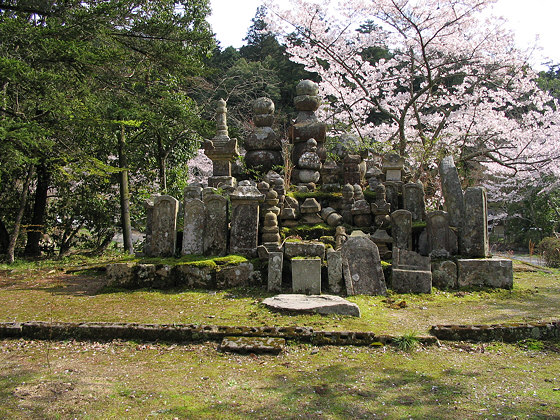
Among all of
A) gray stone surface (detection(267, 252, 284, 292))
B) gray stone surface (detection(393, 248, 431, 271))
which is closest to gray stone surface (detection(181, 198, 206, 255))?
gray stone surface (detection(267, 252, 284, 292))

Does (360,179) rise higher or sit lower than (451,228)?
higher

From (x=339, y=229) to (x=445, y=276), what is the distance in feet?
6.11

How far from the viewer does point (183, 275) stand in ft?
21.0

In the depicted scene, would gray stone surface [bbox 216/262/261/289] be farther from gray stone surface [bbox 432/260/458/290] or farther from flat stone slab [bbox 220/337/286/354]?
gray stone surface [bbox 432/260/458/290]

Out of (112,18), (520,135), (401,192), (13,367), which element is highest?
(112,18)

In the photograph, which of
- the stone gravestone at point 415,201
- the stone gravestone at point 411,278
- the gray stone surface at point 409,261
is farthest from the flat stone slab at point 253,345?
the stone gravestone at point 415,201

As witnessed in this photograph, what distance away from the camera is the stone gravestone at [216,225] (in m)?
6.93

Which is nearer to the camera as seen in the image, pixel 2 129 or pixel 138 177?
pixel 2 129

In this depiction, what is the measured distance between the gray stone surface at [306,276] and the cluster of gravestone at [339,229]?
0.05 feet

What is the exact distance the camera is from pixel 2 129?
240 inches

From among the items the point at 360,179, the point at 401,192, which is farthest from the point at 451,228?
the point at 360,179

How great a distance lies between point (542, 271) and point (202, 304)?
23.4ft

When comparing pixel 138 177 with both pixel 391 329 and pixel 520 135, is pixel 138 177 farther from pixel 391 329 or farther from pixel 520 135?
pixel 520 135

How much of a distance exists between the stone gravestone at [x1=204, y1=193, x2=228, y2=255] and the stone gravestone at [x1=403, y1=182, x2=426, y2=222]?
3.35m
